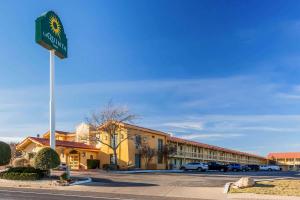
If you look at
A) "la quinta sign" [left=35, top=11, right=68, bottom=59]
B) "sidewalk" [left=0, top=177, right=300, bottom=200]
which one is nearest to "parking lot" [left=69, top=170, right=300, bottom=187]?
"sidewalk" [left=0, top=177, right=300, bottom=200]

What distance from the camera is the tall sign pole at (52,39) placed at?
27.7 meters

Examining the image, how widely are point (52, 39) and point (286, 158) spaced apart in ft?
351

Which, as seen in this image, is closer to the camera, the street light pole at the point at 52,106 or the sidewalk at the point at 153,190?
the sidewalk at the point at 153,190

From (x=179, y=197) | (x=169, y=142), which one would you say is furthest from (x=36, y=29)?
(x=169, y=142)

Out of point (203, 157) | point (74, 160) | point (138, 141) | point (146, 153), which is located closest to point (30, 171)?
point (74, 160)

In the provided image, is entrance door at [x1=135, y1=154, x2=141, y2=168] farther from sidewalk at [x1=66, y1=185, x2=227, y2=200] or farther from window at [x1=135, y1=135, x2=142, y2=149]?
sidewalk at [x1=66, y1=185, x2=227, y2=200]

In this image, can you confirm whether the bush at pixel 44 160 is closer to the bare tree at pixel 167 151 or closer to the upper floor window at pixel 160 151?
the upper floor window at pixel 160 151

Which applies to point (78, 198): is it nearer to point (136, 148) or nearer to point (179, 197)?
point (179, 197)

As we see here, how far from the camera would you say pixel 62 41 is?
1229 inches

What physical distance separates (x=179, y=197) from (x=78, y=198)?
187 inches

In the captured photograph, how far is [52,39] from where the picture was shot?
29219mm

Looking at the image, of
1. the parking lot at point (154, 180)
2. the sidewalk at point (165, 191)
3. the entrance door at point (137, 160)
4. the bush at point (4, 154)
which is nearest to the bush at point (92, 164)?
the entrance door at point (137, 160)

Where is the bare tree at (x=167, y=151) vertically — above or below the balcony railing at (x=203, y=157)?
above

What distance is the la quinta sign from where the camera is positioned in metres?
27.6
